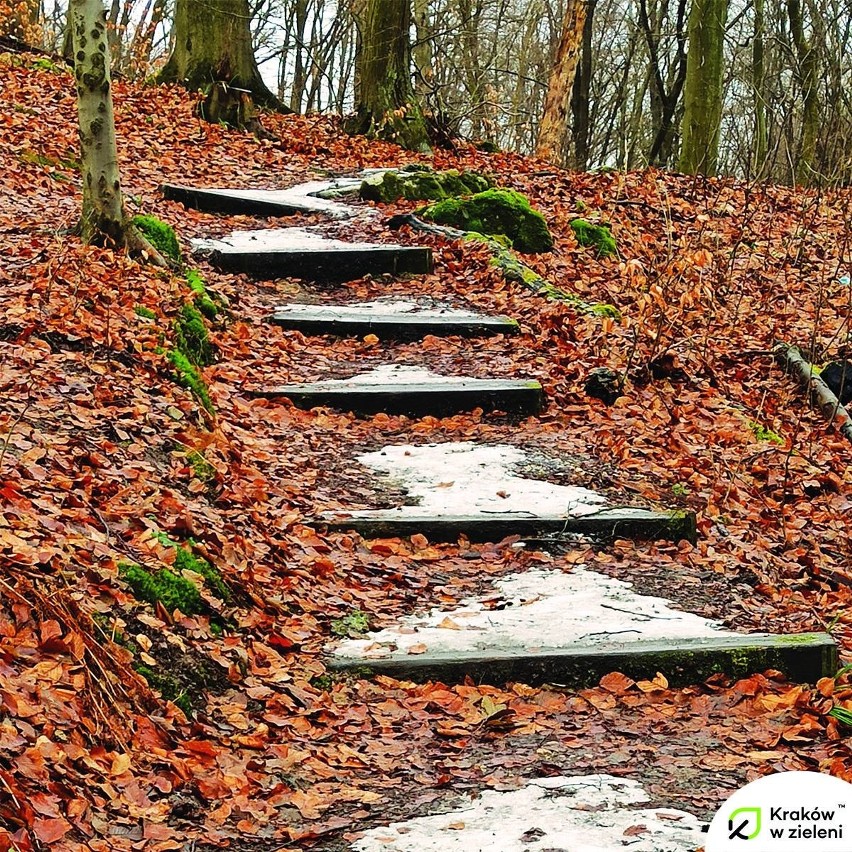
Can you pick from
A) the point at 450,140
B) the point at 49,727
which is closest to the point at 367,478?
the point at 49,727

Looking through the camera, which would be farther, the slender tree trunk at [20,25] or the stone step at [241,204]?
the slender tree trunk at [20,25]

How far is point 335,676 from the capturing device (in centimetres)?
406

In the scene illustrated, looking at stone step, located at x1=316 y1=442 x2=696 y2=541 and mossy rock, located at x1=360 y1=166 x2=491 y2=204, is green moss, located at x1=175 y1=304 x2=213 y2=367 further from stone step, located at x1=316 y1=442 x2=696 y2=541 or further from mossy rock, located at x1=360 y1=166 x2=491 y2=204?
mossy rock, located at x1=360 y1=166 x2=491 y2=204

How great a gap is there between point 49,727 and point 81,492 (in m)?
1.50

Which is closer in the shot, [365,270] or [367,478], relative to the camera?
[367,478]

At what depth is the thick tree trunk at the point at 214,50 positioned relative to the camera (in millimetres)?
14337

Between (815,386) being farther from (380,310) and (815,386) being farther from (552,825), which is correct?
(552,825)

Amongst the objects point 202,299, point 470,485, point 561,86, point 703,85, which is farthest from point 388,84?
point 470,485

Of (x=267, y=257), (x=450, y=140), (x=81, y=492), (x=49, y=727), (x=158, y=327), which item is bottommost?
(x=49, y=727)

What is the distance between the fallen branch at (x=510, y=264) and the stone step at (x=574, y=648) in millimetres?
4412

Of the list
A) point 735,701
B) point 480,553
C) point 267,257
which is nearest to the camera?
point 735,701

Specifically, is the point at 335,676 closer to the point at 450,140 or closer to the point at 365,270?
the point at 365,270

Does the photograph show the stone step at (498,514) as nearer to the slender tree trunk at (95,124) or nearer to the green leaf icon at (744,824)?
the slender tree trunk at (95,124)

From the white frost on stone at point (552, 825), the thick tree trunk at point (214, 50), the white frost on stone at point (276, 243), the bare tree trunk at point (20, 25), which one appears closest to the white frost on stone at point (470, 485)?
the white frost on stone at point (552, 825)
